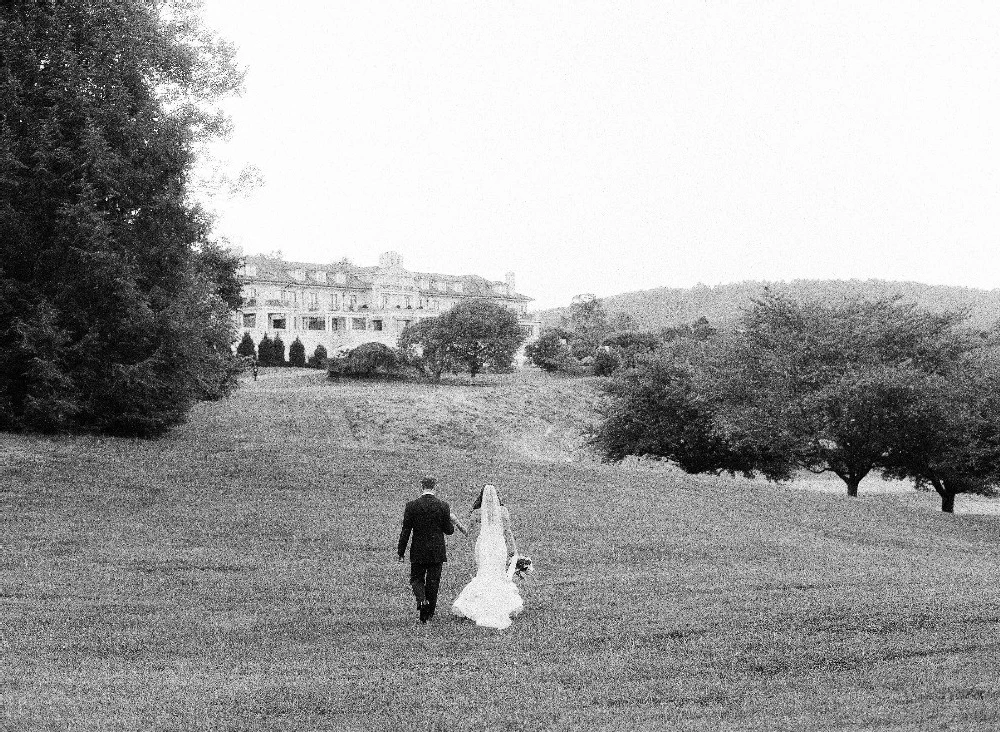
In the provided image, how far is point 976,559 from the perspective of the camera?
2262 centimetres

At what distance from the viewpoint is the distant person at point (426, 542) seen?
1347 cm

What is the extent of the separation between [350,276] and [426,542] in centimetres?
8860

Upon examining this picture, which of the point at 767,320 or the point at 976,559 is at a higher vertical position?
the point at 767,320

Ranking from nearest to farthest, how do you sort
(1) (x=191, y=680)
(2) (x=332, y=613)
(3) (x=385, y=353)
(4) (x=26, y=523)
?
(1) (x=191, y=680) → (2) (x=332, y=613) → (4) (x=26, y=523) → (3) (x=385, y=353)

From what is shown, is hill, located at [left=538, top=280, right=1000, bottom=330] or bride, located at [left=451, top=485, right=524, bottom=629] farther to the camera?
hill, located at [left=538, top=280, right=1000, bottom=330]

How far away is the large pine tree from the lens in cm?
2838

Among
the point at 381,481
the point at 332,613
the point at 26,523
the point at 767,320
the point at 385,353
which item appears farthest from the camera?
the point at 385,353

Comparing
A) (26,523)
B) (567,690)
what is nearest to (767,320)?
(26,523)

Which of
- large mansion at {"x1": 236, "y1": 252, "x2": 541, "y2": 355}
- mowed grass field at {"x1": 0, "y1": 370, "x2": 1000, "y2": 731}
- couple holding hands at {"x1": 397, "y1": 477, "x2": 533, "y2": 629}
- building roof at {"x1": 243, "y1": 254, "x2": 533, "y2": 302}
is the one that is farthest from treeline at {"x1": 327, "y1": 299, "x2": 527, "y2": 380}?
couple holding hands at {"x1": 397, "y1": 477, "x2": 533, "y2": 629}

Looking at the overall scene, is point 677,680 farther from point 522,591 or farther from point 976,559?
point 976,559

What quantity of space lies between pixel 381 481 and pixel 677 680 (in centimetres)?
1787

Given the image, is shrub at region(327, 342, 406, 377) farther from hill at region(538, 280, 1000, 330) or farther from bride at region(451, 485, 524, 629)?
hill at region(538, 280, 1000, 330)

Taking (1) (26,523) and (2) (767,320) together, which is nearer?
(1) (26,523)

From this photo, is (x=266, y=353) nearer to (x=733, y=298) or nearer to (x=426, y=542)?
(x=426, y=542)
